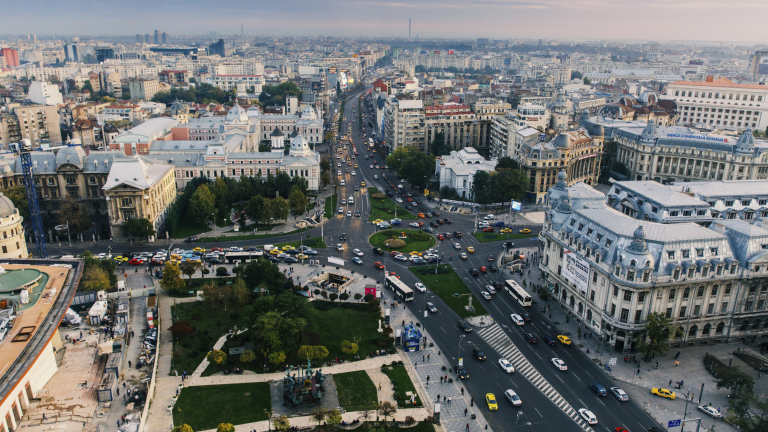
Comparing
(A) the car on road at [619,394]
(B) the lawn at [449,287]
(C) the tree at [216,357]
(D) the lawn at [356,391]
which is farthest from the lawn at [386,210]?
(A) the car on road at [619,394]

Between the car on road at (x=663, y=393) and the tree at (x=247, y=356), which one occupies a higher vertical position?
the tree at (x=247, y=356)

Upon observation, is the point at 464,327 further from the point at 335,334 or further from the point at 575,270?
the point at 575,270

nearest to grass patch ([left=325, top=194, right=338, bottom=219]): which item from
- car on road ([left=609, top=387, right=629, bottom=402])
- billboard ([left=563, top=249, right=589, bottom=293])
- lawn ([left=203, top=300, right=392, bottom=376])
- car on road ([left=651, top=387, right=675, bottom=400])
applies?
lawn ([left=203, top=300, right=392, bottom=376])

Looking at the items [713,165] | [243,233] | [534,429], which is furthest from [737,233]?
[243,233]

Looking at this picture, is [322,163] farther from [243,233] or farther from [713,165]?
[713,165]

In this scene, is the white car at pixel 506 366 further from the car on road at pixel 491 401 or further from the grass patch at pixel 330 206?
the grass patch at pixel 330 206

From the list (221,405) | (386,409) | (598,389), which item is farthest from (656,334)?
(221,405)
